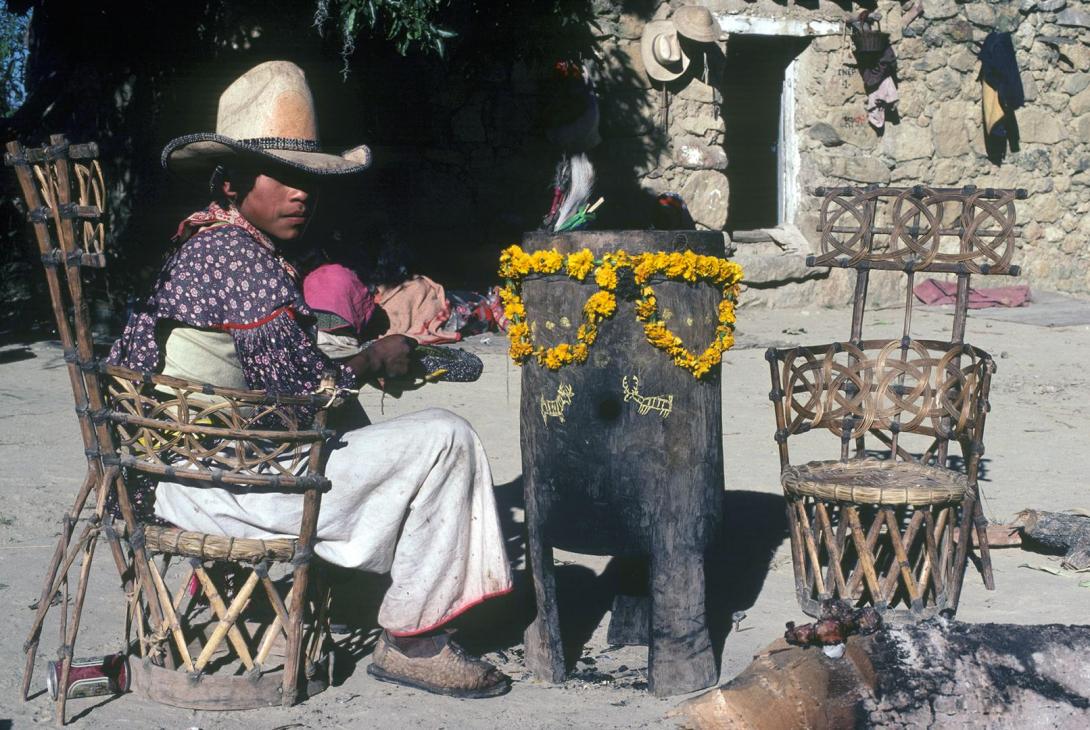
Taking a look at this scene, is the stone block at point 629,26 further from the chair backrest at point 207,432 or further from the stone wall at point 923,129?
the chair backrest at point 207,432

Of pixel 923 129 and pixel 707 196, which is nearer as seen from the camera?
pixel 707 196

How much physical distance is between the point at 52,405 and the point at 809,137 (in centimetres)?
633

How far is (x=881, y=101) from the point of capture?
→ 9.81m

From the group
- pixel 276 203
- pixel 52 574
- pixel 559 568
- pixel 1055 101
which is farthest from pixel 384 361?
pixel 1055 101

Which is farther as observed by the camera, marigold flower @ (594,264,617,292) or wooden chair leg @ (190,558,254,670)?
marigold flower @ (594,264,617,292)

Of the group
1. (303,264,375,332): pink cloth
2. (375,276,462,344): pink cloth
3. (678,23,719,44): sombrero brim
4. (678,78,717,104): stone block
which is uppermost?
(678,23,719,44): sombrero brim

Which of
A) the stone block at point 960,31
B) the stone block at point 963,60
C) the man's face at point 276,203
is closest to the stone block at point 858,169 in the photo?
the stone block at point 963,60

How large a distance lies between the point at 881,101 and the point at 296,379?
8.02m

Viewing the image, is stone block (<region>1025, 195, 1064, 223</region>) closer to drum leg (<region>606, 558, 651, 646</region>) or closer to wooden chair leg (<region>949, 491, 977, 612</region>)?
wooden chair leg (<region>949, 491, 977, 612</region>)

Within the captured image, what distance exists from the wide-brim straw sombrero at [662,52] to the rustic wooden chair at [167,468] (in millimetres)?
6417

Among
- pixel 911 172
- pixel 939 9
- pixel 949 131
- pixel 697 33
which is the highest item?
pixel 939 9

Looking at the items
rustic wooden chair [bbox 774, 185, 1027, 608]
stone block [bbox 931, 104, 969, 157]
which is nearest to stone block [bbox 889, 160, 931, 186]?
stone block [bbox 931, 104, 969, 157]

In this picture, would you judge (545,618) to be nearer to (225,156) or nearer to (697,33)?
(225,156)

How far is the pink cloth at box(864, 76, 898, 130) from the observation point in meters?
9.73
